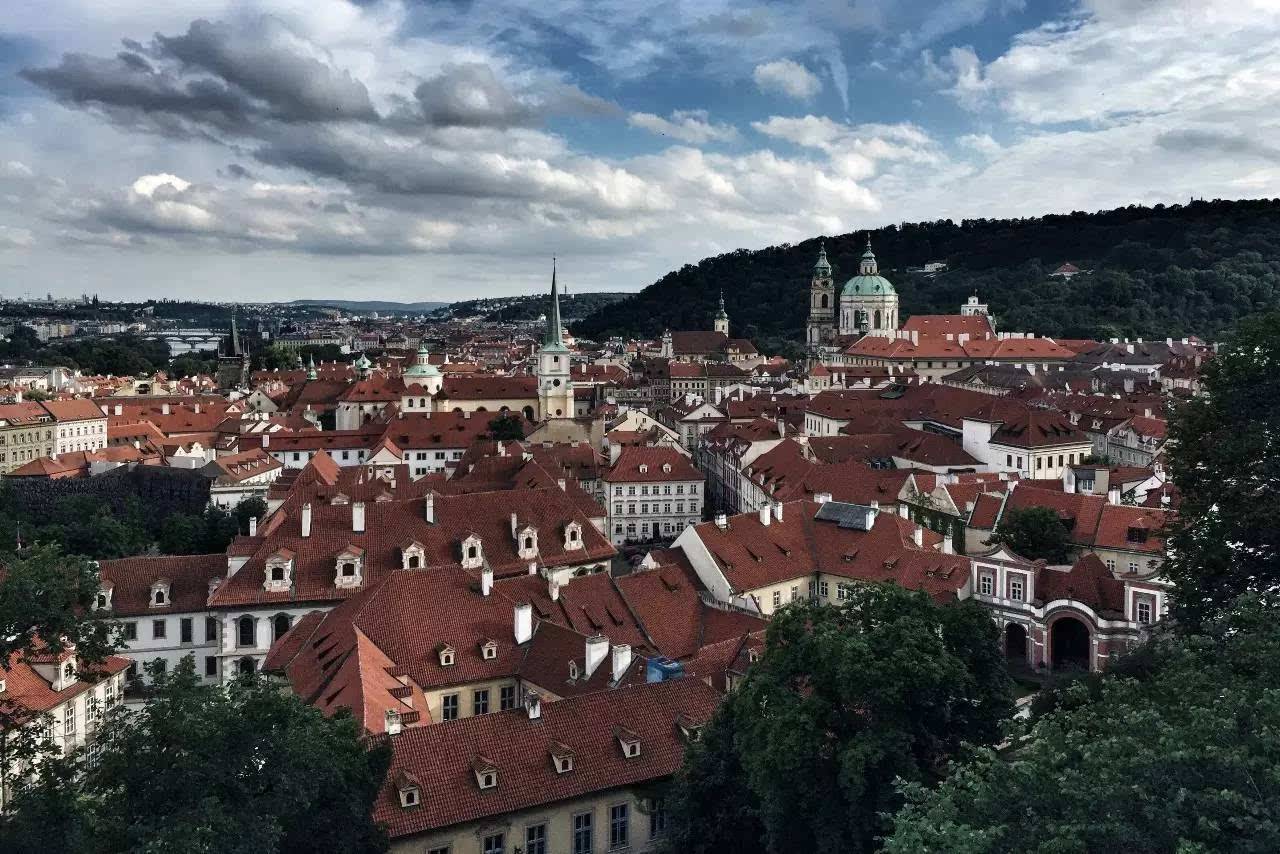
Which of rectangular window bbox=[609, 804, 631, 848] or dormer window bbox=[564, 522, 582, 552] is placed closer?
rectangular window bbox=[609, 804, 631, 848]

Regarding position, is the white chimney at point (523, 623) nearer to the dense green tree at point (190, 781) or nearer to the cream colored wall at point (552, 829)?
the cream colored wall at point (552, 829)

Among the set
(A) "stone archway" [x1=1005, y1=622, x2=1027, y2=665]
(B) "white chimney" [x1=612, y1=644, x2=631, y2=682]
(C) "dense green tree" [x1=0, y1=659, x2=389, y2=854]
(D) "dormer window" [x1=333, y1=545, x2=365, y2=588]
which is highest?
(C) "dense green tree" [x1=0, y1=659, x2=389, y2=854]

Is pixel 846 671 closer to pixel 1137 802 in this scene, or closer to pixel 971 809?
pixel 971 809

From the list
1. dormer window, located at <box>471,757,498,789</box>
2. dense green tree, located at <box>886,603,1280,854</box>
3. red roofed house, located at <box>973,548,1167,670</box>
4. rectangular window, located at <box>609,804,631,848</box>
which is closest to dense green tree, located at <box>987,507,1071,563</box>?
red roofed house, located at <box>973,548,1167,670</box>

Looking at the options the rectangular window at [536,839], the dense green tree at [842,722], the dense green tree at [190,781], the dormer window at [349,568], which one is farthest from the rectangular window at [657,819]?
the dormer window at [349,568]

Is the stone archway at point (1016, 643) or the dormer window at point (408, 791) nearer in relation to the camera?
the dormer window at point (408, 791)

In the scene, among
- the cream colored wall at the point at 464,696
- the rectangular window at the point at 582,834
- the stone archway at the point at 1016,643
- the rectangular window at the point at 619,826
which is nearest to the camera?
the rectangular window at the point at 582,834

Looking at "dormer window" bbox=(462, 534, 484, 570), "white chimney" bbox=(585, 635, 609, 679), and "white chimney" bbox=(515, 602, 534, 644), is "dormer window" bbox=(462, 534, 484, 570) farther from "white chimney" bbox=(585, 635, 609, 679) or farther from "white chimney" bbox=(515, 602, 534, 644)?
"white chimney" bbox=(585, 635, 609, 679)

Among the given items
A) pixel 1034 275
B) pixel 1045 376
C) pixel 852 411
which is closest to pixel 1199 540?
pixel 852 411
